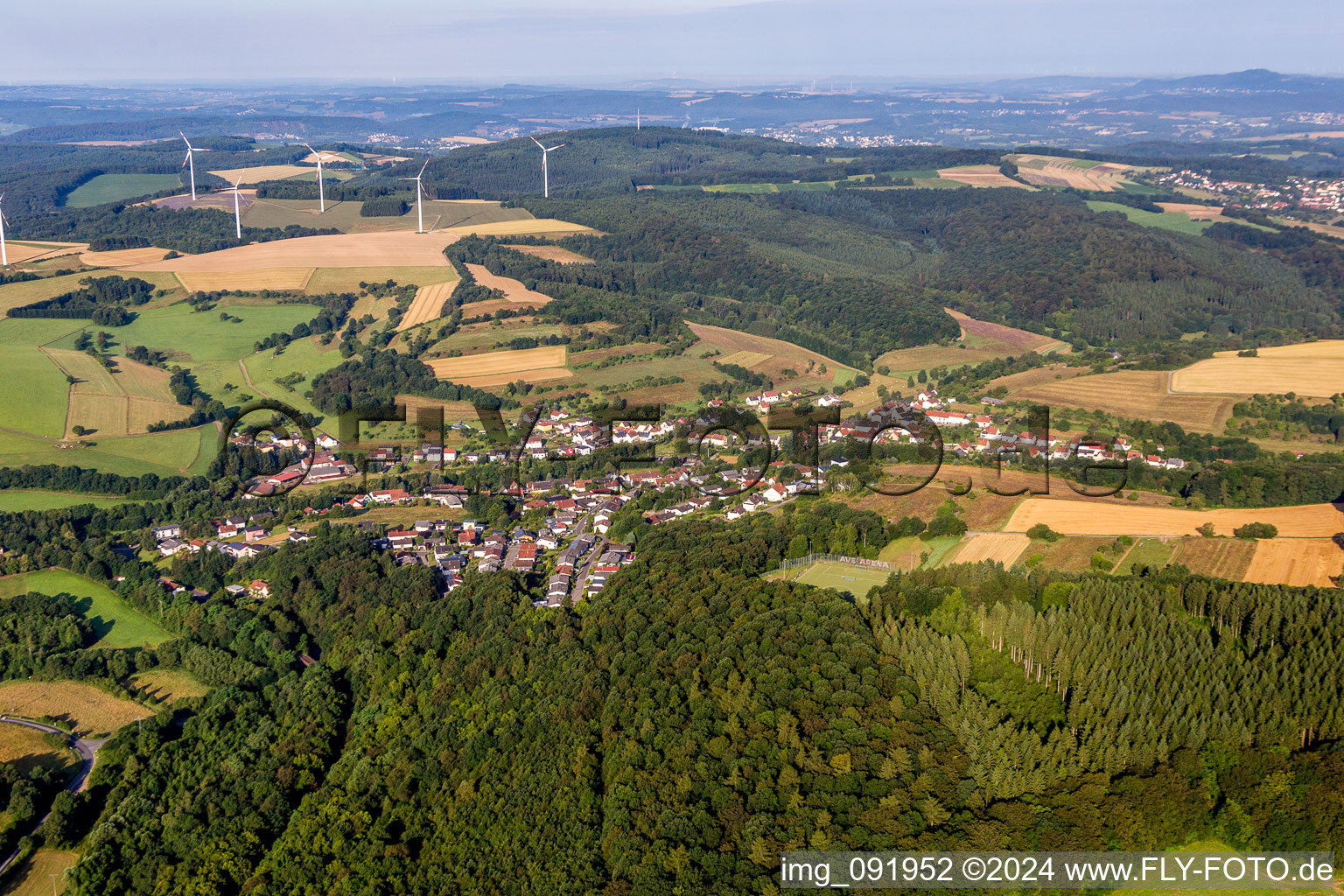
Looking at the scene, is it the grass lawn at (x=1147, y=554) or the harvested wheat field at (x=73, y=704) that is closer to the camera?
the harvested wheat field at (x=73, y=704)

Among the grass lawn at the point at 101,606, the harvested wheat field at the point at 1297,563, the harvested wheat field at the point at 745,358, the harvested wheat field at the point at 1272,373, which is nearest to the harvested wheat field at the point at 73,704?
the grass lawn at the point at 101,606

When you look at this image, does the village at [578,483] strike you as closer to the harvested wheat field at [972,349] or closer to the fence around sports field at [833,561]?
the fence around sports field at [833,561]

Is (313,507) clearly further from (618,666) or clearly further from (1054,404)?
(1054,404)

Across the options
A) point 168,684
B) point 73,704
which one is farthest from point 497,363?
point 73,704

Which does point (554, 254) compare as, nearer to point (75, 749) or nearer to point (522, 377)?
point (522, 377)

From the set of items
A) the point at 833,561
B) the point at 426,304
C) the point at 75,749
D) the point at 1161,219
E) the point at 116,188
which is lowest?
the point at 75,749

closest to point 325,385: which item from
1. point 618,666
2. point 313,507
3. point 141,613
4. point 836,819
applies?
point 313,507
